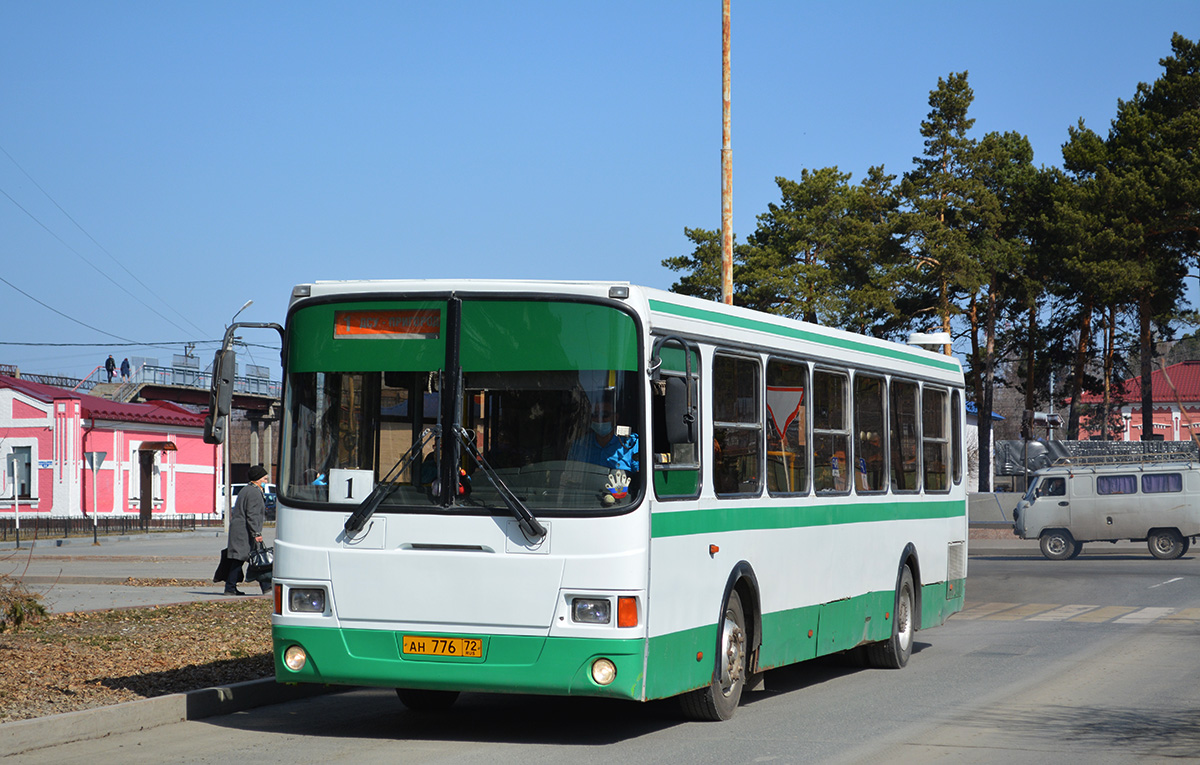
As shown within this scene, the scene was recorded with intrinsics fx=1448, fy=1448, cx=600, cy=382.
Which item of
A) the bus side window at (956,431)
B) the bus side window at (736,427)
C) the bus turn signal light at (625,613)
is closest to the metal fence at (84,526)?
the bus side window at (956,431)

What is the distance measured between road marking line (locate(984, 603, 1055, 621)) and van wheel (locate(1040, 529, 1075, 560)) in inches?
584

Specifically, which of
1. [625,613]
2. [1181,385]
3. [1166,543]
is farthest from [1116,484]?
[1181,385]

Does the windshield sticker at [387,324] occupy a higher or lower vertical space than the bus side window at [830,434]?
higher

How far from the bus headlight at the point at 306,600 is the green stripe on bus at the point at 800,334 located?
9.19 feet

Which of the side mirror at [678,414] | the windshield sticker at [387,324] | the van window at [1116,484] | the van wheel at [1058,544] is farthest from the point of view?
the van wheel at [1058,544]

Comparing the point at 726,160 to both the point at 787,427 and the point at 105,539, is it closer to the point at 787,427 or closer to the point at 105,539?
the point at 787,427

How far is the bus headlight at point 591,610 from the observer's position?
28.7 ft

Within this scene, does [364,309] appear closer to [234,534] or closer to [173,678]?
[173,678]

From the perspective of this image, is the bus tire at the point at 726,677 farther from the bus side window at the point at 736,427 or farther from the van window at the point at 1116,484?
the van window at the point at 1116,484

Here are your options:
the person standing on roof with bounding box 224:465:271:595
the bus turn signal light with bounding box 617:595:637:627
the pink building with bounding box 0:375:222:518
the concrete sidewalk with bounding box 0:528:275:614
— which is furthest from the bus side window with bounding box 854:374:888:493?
the pink building with bounding box 0:375:222:518

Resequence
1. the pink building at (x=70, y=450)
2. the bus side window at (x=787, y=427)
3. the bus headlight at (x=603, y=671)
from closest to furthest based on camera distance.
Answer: the bus headlight at (x=603, y=671) < the bus side window at (x=787, y=427) < the pink building at (x=70, y=450)

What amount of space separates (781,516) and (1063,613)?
11.6 m

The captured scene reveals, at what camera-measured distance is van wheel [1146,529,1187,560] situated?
36000mm

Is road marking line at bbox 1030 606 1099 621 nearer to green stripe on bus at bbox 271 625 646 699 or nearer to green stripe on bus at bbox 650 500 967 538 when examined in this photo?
green stripe on bus at bbox 650 500 967 538
